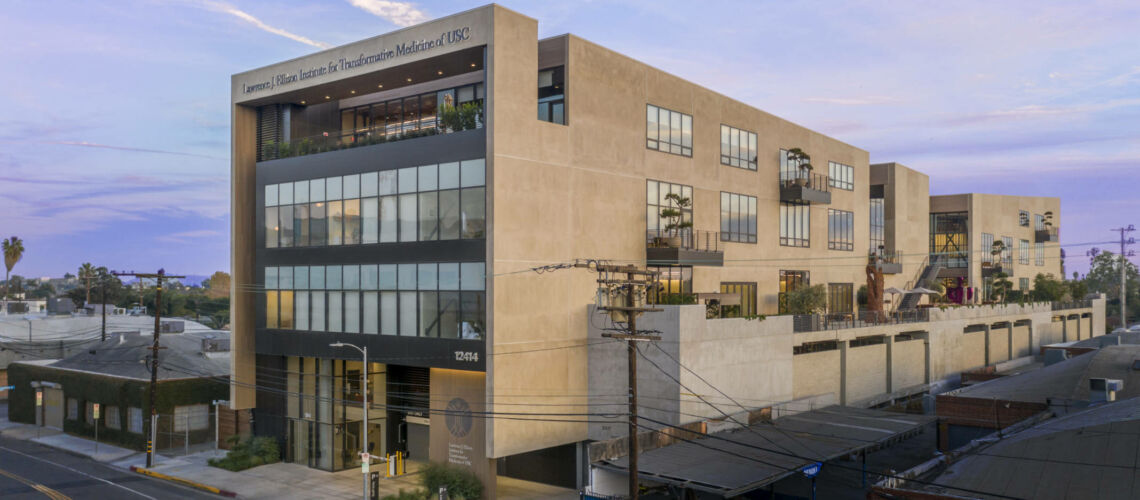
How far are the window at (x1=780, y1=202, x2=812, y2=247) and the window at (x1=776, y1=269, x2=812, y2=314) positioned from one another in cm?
205

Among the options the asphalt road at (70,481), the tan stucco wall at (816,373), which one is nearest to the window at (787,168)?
the tan stucco wall at (816,373)

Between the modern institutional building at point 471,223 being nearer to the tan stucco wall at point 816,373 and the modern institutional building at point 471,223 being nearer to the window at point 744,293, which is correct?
the window at point 744,293

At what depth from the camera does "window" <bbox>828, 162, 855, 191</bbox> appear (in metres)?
58.6

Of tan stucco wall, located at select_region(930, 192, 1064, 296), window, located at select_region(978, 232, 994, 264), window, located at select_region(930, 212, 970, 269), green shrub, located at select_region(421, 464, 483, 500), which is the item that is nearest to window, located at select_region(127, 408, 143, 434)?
green shrub, located at select_region(421, 464, 483, 500)

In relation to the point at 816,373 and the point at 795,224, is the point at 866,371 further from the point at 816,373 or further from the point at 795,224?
the point at 795,224

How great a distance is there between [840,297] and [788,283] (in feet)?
26.9

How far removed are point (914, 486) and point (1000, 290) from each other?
207ft

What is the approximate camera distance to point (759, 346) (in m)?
41.0

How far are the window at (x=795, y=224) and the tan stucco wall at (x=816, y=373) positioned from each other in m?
8.66

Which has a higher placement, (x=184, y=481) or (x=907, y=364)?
(x=907, y=364)

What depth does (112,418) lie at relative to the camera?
162ft

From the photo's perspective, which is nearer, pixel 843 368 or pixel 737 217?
pixel 737 217

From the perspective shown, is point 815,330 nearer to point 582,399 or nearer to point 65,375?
point 582,399

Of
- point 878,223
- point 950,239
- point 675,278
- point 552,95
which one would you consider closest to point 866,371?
point 675,278
